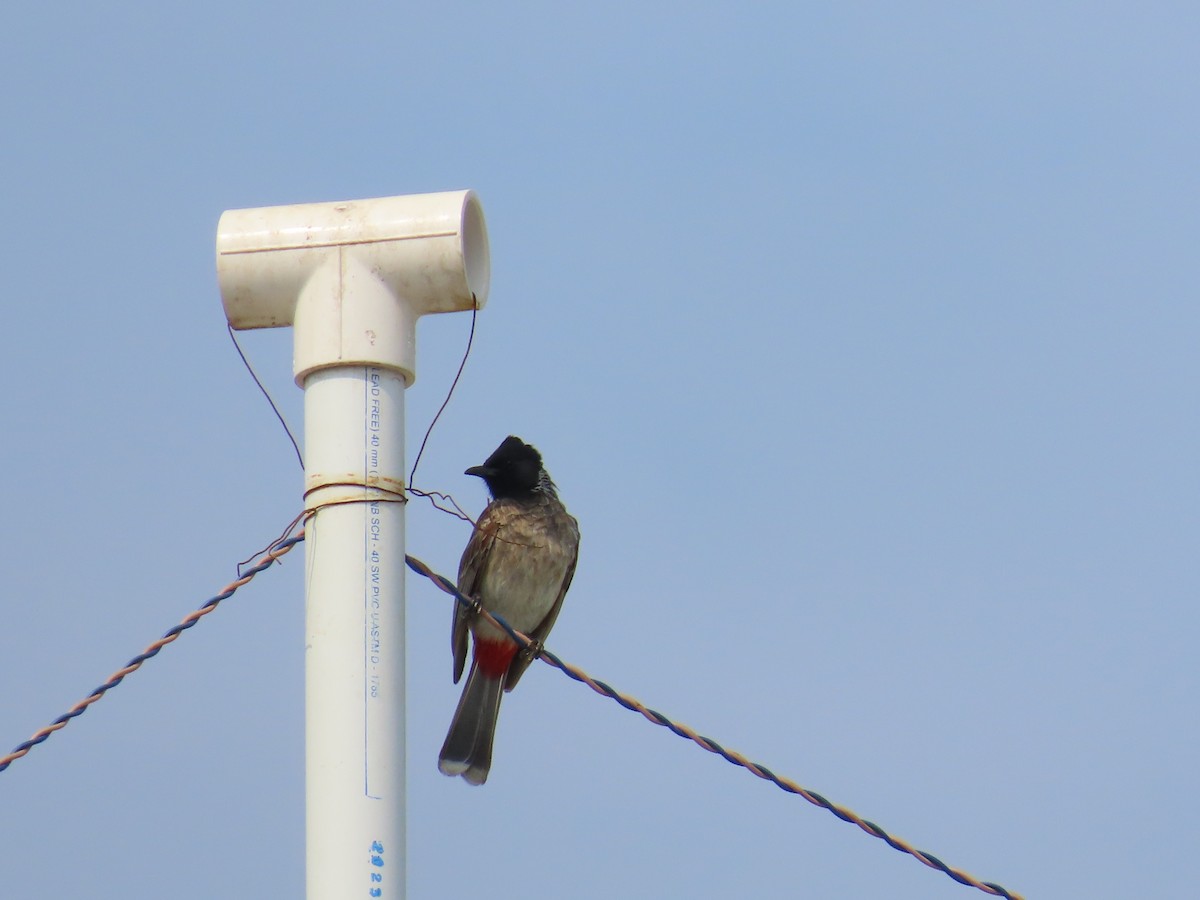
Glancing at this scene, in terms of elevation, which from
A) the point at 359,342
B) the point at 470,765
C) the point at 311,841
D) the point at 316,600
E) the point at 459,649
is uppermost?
the point at 459,649

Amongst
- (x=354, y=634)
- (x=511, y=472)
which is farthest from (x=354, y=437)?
(x=511, y=472)

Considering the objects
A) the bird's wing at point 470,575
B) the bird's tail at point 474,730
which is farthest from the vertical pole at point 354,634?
the bird's wing at point 470,575

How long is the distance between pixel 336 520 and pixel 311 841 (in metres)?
0.64

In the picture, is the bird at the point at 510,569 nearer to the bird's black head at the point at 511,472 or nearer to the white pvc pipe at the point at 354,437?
the bird's black head at the point at 511,472

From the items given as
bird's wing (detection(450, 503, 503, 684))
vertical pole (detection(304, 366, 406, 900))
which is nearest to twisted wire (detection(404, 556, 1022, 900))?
vertical pole (detection(304, 366, 406, 900))

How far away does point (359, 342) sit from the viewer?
3.67m

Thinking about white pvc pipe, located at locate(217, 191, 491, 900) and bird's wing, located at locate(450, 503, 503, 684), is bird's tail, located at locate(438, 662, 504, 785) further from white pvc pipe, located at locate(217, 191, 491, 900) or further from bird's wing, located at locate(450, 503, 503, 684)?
white pvc pipe, located at locate(217, 191, 491, 900)

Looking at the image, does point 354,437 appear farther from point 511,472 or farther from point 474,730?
point 511,472

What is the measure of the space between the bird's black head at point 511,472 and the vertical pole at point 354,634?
4410mm

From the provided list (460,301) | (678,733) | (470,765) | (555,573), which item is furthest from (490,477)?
(460,301)

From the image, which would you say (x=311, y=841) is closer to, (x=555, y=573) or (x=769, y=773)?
(x=769, y=773)

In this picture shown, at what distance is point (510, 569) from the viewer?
7875mm

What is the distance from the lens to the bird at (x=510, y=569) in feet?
25.1

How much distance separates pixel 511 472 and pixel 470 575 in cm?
55
